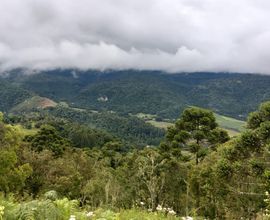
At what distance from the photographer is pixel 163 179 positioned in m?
9.65

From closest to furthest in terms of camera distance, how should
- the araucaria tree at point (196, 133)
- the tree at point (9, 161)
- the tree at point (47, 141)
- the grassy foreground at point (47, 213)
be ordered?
the grassy foreground at point (47, 213), the tree at point (9, 161), the araucaria tree at point (196, 133), the tree at point (47, 141)

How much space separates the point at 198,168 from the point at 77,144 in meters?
114

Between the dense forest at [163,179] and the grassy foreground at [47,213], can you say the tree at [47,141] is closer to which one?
the dense forest at [163,179]

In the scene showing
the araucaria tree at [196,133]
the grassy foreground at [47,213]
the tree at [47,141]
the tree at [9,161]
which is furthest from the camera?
the tree at [47,141]

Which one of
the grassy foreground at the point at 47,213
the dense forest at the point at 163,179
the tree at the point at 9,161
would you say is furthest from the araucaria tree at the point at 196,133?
the grassy foreground at the point at 47,213

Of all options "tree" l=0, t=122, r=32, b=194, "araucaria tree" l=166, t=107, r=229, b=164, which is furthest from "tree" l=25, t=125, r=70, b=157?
"araucaria tree" l=166, t=107, r=229, b=164

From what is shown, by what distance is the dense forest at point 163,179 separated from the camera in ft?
28.0

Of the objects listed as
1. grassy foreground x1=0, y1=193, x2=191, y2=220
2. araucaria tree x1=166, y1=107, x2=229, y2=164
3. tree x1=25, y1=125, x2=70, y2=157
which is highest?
grassy foreground x1=0, y1=193, x2=191, y2=220

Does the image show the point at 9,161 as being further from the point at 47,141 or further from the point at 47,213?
the point at 47,141

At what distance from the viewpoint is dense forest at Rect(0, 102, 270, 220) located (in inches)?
336

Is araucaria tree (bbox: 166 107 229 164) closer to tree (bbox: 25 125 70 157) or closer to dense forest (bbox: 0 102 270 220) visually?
dense forest (bbox: 0 102 270 220)

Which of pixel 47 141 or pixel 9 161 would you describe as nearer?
pixel 9 161

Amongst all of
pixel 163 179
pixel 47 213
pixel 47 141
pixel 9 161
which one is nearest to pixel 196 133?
pixel 9 161

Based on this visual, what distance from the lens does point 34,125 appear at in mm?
175750
